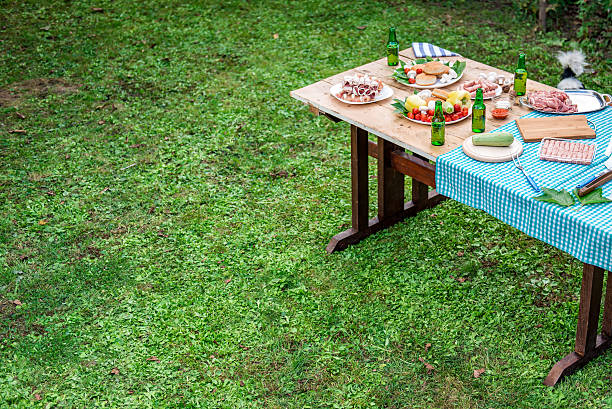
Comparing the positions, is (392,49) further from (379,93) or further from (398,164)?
(398,164)

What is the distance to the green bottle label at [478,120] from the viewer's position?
385 cm

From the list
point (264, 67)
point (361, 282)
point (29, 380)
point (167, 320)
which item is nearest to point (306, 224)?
point (361, 282)

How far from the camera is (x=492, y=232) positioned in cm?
491

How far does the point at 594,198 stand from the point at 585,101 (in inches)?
44.8

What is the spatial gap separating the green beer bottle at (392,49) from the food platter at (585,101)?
3.20 feet

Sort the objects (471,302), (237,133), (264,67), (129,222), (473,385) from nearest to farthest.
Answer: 1. (473,385)
2. (471,302)
3. (129,222)
4. (237,133)
5. (264,67)

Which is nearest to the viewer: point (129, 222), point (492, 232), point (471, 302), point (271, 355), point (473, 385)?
point (473, 385)

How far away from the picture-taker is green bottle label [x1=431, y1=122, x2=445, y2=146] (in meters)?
3.75

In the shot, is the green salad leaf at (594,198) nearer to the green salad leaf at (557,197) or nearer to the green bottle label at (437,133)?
the green salad leaf at (557,197)

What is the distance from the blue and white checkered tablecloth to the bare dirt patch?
4.84 meters

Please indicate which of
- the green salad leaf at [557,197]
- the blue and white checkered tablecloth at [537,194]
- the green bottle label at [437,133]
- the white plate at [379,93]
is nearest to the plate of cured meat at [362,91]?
the white plate at [379,93]

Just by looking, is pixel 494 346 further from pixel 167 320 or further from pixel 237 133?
pixel 237 133

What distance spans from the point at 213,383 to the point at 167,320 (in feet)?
2.03

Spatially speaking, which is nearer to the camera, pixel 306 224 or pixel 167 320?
pixel 167 320
